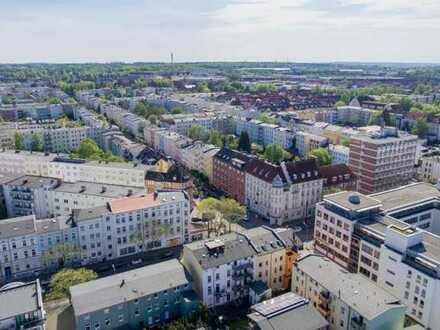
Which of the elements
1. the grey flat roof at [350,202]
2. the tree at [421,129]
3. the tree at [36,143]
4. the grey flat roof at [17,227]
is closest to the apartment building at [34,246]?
the grey flat roof at [17,227]

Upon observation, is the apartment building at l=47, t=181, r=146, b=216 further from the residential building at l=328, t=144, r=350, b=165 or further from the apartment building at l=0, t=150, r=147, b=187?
the residential building at l=328, t=144, r=350, b=165

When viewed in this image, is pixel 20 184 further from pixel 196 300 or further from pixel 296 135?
pixel 296 135

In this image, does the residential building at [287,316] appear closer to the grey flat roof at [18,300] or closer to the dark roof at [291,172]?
the grey flat roof at [18,300]

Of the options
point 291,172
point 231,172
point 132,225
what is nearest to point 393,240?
point 291,172

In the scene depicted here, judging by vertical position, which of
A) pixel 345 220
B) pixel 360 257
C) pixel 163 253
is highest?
pixel 345 220

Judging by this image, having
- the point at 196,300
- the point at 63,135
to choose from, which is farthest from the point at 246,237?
the point at 63,135

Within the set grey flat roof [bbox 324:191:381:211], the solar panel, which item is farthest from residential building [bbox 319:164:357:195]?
the solar panel

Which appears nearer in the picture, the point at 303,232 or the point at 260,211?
the point at 303,232

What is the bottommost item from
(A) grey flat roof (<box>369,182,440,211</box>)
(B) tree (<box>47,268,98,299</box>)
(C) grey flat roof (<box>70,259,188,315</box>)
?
(B) tree (<box>47,268,98,299</box>)
